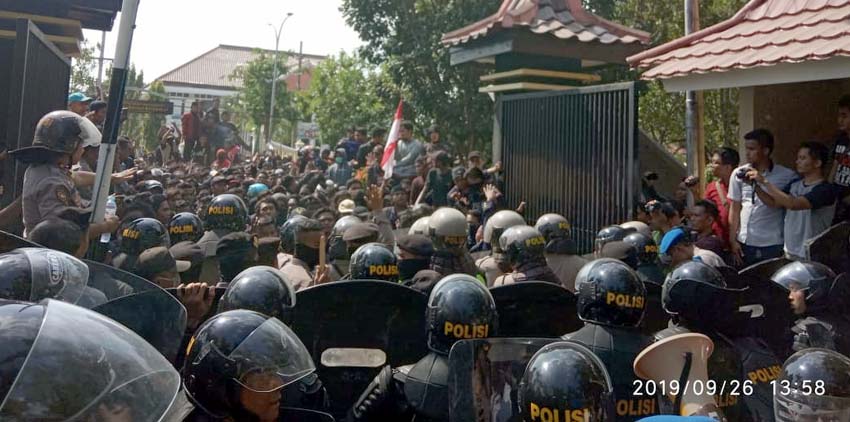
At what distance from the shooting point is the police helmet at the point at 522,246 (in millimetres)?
6070

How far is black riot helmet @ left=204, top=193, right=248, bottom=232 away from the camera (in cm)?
737

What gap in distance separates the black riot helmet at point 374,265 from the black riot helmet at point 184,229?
84.2 inches

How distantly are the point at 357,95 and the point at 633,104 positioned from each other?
2795 cm

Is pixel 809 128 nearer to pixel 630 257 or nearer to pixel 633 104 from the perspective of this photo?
pixel 633 104

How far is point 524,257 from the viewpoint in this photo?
6059mm

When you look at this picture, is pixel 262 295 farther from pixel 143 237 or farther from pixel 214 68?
pixel 214 68

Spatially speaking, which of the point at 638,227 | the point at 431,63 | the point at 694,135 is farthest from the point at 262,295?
the point at 431,63

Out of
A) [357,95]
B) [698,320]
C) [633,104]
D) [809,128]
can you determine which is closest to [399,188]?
[633,104]

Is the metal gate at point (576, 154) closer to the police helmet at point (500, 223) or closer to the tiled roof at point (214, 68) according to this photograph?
the police helmet at point (500, 223)

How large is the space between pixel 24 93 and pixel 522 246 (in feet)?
12.7

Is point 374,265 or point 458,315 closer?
point 458,315

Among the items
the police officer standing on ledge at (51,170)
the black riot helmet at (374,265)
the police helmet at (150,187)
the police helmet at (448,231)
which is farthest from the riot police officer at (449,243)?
the police helmet at (150,187)

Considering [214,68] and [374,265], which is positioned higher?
[214,68]

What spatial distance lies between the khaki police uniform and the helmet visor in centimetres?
324
